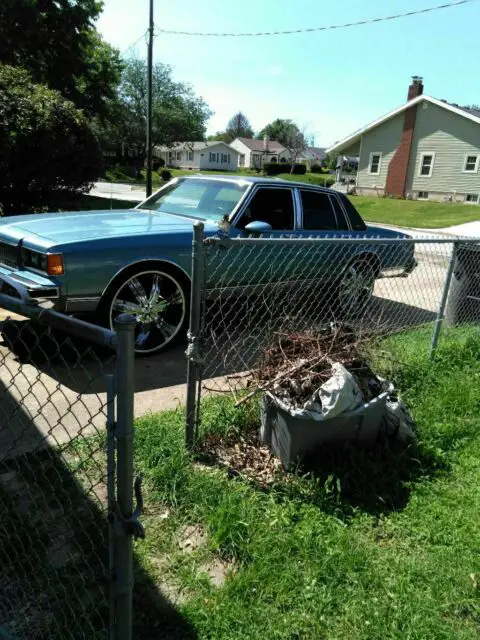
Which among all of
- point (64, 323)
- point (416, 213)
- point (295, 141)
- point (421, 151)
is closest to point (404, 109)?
point (421, 151)

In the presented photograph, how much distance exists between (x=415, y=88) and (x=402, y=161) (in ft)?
18.3

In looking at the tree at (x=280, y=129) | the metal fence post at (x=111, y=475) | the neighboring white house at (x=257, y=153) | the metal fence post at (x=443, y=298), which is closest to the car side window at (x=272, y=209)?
the metal fence post at (x=443, y=298)

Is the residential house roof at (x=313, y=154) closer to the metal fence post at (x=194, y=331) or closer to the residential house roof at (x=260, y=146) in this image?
the residential house roof at (x=260, y=146)

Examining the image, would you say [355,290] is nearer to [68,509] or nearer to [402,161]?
[68,509]

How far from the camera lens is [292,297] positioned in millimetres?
4359

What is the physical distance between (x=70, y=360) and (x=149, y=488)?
2.11 meters

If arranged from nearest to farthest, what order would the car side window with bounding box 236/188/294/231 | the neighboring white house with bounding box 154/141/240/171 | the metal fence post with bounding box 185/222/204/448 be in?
the metal fence post with bounding box 185/222/204/448
the car side window with bounding box 236/188/294/231
the neighboring white house with bounding box 154/141/240/171

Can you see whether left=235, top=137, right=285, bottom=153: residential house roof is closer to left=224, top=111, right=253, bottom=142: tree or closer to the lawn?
left=224, top=111, right=253, bottom=142: tree

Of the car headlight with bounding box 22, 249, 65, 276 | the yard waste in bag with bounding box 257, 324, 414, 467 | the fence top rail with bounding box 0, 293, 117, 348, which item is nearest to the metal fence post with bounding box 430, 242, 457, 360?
the yard waste in bag with bounding box 257, 324, 414, 467

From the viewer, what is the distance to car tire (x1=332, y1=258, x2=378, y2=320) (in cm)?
528

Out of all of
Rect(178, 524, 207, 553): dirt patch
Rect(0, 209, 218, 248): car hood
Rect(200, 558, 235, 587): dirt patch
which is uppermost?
Rect(0, 209, 218, 248): car hood

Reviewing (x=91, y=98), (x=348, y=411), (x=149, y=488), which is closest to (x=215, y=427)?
(x=149, y=488)

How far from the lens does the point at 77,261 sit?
422 centimetres

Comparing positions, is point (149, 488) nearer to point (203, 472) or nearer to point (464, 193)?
point (203, 472)
